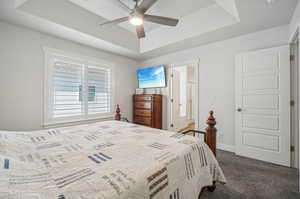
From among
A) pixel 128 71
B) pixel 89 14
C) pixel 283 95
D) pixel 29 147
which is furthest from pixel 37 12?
pixel 283 95

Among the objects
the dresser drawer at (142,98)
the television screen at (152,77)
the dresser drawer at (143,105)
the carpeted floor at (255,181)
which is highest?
the television screen at (152,77)

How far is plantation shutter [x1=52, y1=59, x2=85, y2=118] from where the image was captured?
111 inches

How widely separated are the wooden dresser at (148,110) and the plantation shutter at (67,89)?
1.57 metres

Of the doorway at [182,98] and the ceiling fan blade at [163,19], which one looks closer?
the ceiling fan blade at [163,19]

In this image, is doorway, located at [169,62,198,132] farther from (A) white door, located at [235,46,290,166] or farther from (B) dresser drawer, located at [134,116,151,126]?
(A) white door, located at [235,46,290,166]

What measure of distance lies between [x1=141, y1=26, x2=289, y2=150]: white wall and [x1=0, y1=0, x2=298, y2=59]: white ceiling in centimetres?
20

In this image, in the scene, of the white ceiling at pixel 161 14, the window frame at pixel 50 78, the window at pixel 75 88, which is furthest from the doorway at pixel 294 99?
the window frame at pixel 50 78

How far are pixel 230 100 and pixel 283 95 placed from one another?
831 millimetres

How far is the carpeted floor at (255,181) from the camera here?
159 centimetres

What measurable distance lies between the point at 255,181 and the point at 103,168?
2.16 meters

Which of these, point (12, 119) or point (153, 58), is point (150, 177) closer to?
point (12, 119)

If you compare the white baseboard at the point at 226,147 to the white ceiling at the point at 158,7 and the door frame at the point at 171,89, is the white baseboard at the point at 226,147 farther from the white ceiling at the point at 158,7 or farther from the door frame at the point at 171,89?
the white ceiling at the point at 158,7

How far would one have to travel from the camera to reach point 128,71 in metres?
4.29

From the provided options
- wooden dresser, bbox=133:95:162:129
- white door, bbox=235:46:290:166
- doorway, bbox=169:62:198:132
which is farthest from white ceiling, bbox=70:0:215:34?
wooden dresser, bbox=133:95:162:129
